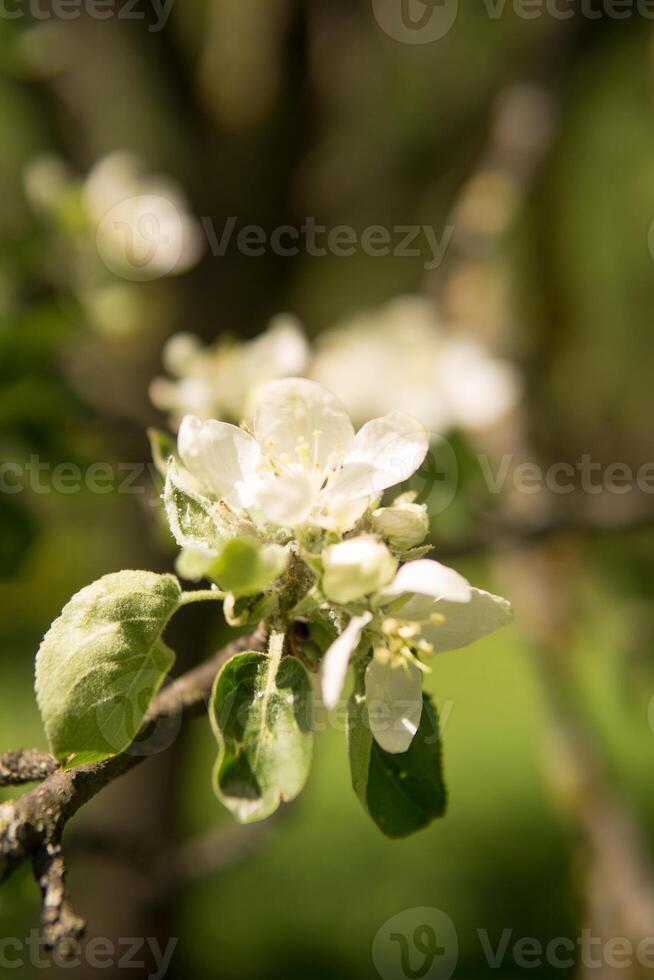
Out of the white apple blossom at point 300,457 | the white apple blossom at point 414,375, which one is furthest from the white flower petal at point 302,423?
the white apple blossom at point 414,375

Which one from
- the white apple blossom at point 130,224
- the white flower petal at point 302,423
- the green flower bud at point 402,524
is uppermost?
the white apple blossom at point 130,224

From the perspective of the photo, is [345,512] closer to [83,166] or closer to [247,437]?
[247,437]

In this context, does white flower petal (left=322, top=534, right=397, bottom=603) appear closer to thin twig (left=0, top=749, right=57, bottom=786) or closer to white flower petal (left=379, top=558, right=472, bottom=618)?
white flower petal (left=379, top=558, right=472, bottom=618)

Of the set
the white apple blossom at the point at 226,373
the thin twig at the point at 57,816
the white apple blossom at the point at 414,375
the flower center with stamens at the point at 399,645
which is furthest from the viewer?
the white apple blossom at the point at 414,375

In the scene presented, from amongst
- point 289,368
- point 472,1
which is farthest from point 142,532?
point 472,1

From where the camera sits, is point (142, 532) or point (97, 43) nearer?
point (142, 532)

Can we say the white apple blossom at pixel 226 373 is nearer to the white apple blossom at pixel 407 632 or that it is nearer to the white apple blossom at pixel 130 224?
the white apple blossom at pixel 130 224

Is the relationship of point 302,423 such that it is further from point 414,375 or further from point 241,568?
point 414,375
